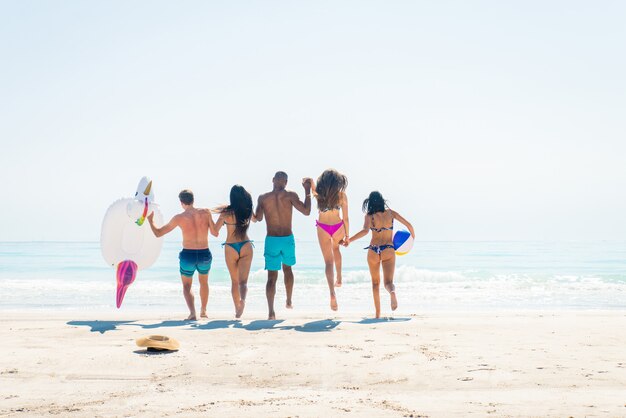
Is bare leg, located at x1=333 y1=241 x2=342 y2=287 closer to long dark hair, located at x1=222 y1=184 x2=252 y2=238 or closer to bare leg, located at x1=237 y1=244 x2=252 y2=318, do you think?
bare leg, located at x1=237 y1=244 x2=252 y2=318

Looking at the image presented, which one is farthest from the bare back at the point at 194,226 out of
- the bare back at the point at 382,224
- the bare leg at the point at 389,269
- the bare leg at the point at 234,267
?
the bare leg at the point at 389,269

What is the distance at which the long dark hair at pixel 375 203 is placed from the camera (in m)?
9.42

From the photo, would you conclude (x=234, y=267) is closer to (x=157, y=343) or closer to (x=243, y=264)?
(x=243, y=264)

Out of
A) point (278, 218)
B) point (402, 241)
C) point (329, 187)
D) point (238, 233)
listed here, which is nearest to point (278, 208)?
point (278, 218)

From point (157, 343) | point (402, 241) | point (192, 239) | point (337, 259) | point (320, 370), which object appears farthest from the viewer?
point (402, 241)

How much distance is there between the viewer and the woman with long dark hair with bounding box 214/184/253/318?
358 inches

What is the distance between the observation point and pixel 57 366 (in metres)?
5.70

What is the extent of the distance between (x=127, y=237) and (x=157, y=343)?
3470mm

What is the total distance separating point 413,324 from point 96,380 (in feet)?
13.9

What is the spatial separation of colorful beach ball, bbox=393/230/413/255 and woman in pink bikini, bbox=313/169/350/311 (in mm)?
904

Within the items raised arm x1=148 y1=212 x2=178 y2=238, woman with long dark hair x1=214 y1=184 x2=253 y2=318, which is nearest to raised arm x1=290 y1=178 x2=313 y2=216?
woman with long dark hair x1=214 y1=184 x2=253 y2=318

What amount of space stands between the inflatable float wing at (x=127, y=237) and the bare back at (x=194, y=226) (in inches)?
16.0

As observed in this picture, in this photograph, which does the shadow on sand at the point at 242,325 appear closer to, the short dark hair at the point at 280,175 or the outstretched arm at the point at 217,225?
the outstretched arm at the point at 217,225

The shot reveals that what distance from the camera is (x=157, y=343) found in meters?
6.19
